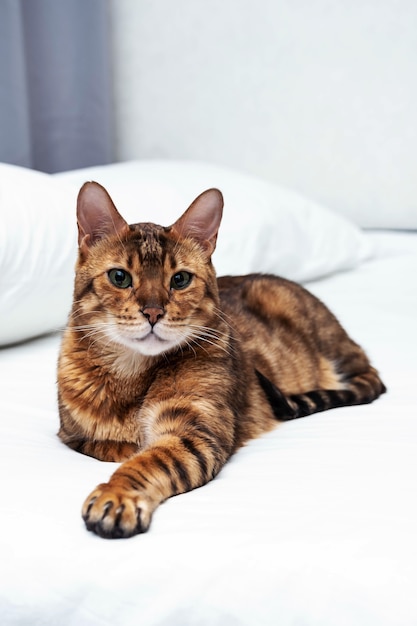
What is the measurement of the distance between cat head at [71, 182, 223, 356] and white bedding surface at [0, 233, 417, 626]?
0.71ft

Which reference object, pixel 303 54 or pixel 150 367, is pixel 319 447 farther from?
pixel 303 54

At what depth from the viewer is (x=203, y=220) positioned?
142 centimetres

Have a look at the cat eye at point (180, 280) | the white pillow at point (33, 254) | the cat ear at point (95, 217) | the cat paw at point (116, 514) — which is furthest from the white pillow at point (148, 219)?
the cat paw at point (116, 514)

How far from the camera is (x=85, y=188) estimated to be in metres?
1.31

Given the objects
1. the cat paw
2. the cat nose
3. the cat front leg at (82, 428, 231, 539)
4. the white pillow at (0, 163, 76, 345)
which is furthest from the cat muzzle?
the white pillow at (0, 163, 76, 345)

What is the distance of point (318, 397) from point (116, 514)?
2.29ft

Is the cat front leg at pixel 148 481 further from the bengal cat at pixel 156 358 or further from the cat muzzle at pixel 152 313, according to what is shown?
the cat muzzle at pixel 152 313

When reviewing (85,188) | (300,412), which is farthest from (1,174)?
(300,412)

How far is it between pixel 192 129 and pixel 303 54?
56cm

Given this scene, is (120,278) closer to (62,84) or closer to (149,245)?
(149,245)

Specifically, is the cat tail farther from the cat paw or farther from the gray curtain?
the gray curtain

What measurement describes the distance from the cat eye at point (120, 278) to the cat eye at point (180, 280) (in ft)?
0.24

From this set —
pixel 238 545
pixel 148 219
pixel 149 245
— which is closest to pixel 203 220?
pixel 149 245

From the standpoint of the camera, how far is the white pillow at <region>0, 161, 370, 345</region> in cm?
195
